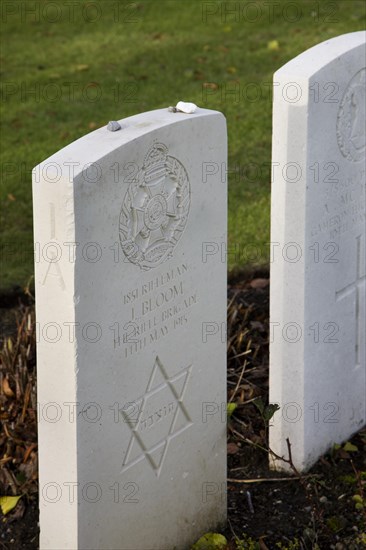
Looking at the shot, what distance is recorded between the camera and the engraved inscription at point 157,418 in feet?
12.1

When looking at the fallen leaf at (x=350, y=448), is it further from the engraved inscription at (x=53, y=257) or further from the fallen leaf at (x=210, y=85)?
the fallen leaf at (x=210, y=85)

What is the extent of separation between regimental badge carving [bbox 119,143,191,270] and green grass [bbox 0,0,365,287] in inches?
105

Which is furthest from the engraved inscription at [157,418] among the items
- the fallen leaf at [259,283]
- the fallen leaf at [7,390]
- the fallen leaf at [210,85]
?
the fallen leaf at [210,85]

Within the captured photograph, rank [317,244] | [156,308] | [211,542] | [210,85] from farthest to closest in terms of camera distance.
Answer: [210,85]
[317,244]
[211,542]
[156,308]

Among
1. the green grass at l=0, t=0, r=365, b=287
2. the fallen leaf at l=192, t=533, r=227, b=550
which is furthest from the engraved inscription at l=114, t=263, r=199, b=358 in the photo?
the green grass at l=0, t=0, r=365, b=287

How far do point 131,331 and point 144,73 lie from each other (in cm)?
611

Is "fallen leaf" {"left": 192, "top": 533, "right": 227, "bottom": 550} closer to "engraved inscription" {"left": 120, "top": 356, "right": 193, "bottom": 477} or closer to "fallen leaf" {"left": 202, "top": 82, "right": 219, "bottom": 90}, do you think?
"engraved inscription" {"left": 120, "top": 356, "right": 193, "bottom": 477}

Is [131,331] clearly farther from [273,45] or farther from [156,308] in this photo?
[273,45]

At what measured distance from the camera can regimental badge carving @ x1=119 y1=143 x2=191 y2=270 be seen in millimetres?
3428

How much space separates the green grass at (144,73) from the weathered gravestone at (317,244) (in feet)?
5.64

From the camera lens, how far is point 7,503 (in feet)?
14.2

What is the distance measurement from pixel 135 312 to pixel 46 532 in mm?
832

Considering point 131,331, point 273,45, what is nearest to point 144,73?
point 273,45

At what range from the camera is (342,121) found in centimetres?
429
